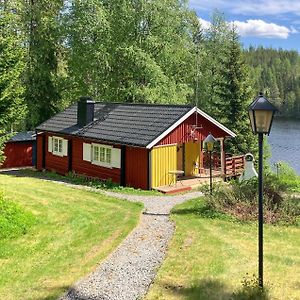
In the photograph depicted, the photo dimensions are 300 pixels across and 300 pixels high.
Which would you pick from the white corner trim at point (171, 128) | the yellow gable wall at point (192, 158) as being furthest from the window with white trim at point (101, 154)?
the yellow gable wall at point (192, 158)

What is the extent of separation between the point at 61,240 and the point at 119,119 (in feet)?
38.8

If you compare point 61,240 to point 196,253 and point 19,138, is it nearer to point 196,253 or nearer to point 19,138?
point 196,253

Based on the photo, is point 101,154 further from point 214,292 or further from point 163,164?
point 214,292

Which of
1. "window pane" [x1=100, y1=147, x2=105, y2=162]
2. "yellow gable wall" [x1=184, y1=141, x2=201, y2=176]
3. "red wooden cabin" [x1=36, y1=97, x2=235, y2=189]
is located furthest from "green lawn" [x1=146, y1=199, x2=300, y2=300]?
"window pane" [x1=100, y1=147, x2=105, y2=162]

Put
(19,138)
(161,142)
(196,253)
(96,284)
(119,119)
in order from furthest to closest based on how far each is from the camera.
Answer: (19,138), (119,119), (161,142), (196,253), (96,284)

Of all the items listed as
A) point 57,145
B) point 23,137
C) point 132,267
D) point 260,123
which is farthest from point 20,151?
point 260,123

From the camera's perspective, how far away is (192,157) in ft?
75.3

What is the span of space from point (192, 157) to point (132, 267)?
14.0m

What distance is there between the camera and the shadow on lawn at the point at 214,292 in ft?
24.6

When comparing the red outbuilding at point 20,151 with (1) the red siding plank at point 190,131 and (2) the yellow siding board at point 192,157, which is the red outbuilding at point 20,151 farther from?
(1) the red siding plank at point 190,131

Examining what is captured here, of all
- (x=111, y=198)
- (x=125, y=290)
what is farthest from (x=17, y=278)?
(x=111, y=198)

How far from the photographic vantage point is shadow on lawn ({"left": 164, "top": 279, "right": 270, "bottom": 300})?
24.6 ft

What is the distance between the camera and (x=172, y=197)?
18.4 m

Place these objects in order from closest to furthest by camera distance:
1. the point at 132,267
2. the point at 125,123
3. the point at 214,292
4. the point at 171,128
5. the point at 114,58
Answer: the point at 214,292 < the point at 132,267 < the point at 171,128 < the point at 125,123 < the point at 114,58
